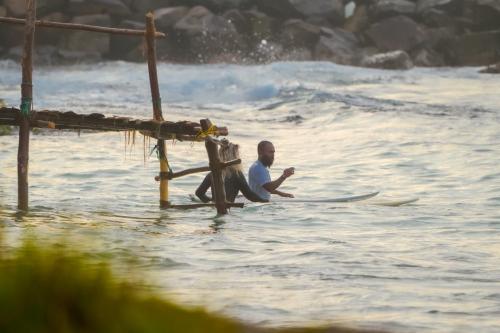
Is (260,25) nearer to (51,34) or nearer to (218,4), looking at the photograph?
(218,4)

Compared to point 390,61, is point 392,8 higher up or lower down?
higher up

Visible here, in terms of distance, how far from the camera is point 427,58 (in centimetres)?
3534

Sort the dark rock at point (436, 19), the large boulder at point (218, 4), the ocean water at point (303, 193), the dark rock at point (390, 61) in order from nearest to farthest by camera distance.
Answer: the ocean water at point (303, 193) → the dark rock at point (390, 61) → the dark rock at point (436, 19) → the large boulder at point (218, 4)

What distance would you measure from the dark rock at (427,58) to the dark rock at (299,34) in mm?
3061

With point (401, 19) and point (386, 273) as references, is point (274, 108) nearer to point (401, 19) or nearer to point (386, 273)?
point (401, 19)

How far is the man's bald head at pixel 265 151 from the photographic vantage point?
1293 cm

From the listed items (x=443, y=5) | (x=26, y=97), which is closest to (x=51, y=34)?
(x=443, y=5)

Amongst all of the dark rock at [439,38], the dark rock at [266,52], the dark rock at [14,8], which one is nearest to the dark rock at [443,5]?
the dark rock at [439,38]

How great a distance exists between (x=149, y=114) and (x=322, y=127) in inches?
166

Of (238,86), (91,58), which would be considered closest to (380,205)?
(238,86)

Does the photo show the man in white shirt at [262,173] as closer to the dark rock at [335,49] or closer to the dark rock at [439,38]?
the dark rock at [335,49]

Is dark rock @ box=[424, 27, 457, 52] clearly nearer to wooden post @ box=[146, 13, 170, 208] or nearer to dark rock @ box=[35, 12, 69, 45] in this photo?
dark rock @ box=[35, 12, 69, 45]

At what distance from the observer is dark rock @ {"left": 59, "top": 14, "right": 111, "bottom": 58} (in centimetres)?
3412

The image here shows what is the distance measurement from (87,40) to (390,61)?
29.3 ft
